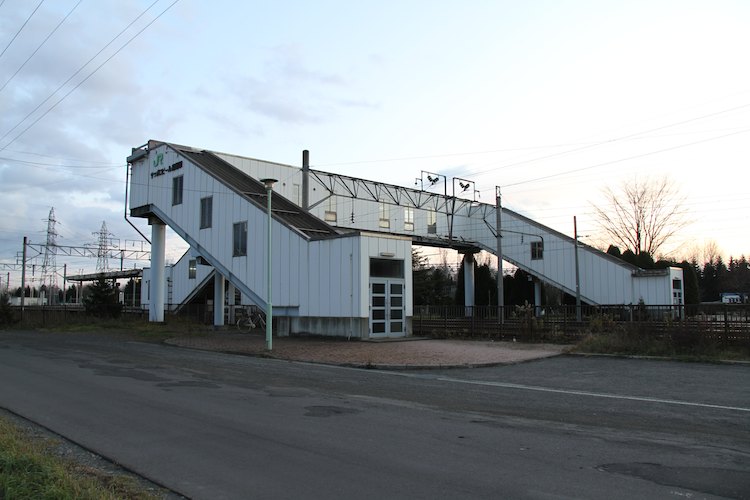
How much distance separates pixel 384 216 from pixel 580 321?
25639mm

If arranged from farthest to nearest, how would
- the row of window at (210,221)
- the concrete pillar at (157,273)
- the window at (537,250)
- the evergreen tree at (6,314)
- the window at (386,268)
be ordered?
the window at (537,250), the concrete pillar at (157,273), the evergreen tree at (6,314), the row of window at (210,221), the window at (386,268)

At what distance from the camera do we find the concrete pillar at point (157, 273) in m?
38.5

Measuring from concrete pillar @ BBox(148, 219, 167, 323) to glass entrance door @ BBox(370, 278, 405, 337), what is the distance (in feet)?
66.2

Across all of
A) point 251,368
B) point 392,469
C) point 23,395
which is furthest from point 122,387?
point 392,469

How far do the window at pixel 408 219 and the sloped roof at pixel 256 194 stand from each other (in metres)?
16.9

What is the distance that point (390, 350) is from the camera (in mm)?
19781

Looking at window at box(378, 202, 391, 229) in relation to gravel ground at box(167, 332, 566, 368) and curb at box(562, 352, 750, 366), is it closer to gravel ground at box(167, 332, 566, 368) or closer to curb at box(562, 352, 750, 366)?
gravel ground at box(167, 332, 566, 368)

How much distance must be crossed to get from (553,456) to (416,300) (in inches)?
2086

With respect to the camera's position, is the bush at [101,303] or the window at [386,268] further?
the bush at [101,303]

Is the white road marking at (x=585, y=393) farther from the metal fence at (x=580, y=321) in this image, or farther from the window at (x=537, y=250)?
the window at (x=537, y=250)

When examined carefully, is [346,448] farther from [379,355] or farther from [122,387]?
[379,355]

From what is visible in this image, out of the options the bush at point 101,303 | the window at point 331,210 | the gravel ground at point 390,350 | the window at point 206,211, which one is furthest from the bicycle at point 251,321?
the bush at point 101,303

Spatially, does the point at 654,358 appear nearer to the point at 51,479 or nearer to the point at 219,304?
the point at 51,479

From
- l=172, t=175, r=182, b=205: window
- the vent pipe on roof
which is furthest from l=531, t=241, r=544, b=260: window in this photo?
l=172, t=175, r=182, b=205: window
